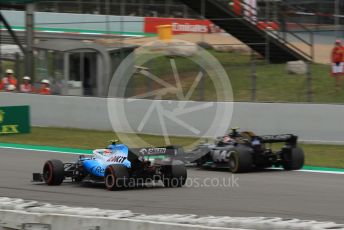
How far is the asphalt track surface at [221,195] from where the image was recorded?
8297 millimetres

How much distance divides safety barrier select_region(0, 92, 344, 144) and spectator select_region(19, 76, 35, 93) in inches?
26.1

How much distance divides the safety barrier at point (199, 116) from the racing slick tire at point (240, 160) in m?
3.07

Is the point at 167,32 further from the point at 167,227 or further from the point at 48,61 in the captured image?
the point at 167,227

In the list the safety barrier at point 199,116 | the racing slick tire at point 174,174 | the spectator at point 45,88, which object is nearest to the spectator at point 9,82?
the safety barrier at point 199,116

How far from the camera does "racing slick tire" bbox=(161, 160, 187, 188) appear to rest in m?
10.1

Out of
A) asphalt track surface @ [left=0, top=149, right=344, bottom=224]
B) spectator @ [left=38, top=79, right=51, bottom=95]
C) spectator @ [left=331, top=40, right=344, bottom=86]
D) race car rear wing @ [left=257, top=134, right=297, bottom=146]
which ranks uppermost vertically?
spectator @ [left=331, top=40, right=344, bottom=86]

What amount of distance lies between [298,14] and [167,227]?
77.0 ft

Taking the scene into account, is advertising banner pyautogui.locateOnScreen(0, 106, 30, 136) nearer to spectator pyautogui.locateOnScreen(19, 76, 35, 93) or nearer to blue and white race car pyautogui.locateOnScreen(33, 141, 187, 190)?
spectator pyautogui.locateOnScreen(19, 76, 35, 93)

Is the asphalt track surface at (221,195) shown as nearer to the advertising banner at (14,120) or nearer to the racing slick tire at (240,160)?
the racing slick tire at (240,160)

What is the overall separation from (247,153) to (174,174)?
6.70 feet

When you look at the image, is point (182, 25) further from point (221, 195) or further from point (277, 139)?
point (221, 195)

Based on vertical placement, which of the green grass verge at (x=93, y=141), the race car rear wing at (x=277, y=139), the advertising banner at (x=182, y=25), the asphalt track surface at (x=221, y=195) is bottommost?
the asphalt track surface at (x=221, y=195)

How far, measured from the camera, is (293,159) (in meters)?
12.3

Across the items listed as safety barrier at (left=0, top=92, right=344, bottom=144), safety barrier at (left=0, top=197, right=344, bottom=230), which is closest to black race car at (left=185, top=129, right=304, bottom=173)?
safety barrier at (left=0, top=92, right=344, bottom=144)
